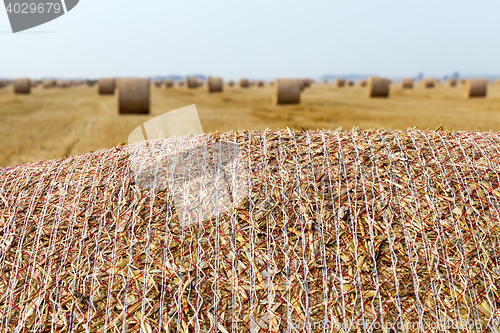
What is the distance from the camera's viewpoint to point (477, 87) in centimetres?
2892

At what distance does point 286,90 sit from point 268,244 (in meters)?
22.6

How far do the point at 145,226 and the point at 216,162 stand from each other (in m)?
0.69

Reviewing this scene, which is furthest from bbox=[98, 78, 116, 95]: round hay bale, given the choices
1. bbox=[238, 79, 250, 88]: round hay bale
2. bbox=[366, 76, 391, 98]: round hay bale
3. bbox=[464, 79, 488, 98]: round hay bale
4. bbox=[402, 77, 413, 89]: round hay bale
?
bbox=[464, 79, 488, 98]: round hay bale

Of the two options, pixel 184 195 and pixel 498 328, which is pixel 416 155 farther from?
pixel 184 195

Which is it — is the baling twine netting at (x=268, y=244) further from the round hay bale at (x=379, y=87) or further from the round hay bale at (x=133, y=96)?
the round hay bale at (x=379, y=87)

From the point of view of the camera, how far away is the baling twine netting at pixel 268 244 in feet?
7.21

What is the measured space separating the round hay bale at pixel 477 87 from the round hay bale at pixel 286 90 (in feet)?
47.4

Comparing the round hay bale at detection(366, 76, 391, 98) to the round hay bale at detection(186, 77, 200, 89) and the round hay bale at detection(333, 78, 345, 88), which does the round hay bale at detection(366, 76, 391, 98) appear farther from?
the round hay bale at detection(186, 77, 200, 89)

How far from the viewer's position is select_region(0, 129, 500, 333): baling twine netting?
86.5 inches

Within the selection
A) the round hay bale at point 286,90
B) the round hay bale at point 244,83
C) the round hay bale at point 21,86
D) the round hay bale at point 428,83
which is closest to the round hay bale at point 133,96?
the round hay bale at point 286,90

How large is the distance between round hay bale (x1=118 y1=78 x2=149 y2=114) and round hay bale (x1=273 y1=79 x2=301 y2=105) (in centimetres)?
824

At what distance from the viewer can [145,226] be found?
2.49m

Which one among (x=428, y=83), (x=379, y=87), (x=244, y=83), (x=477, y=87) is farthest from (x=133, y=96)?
(x=428, y=83)

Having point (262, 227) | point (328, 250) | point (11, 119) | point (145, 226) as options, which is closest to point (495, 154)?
point (328, 250)
